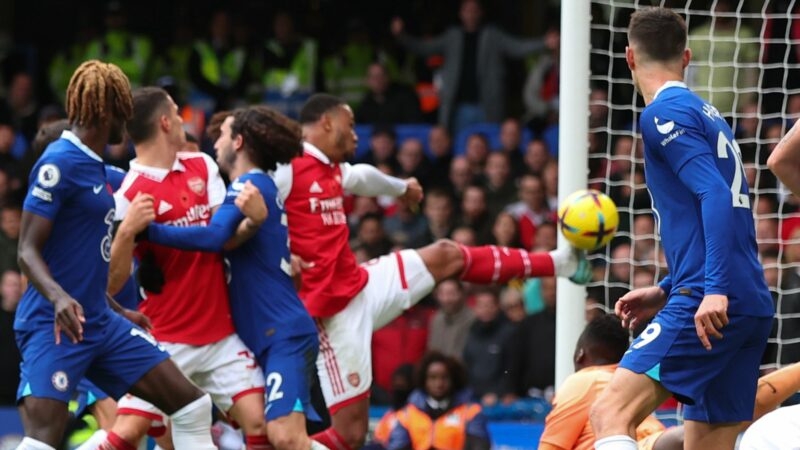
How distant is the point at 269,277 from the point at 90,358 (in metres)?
1.12

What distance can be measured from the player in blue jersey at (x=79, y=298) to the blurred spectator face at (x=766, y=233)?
4.60m

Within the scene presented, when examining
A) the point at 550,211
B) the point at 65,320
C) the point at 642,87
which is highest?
the point at 642,87

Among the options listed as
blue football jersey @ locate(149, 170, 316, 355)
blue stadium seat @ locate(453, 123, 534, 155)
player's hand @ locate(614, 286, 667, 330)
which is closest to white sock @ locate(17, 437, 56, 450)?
blue football jersey @ locate(149, 170, 316, 355)

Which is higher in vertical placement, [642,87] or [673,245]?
[642,87]

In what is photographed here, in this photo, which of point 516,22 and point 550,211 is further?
point 516,22

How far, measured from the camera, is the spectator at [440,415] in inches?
376

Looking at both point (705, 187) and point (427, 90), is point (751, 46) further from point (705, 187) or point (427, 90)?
point (705, 187)

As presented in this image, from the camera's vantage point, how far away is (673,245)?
5.64m

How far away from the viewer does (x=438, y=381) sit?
32.3ft

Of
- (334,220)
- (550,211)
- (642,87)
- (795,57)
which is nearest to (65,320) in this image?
(334,220)

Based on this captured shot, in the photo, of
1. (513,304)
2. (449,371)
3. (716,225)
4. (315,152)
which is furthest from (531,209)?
(716,225)

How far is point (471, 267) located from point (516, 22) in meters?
7.15

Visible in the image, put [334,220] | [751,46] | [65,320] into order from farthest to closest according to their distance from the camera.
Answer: [751,46], [334,220], [65,320]

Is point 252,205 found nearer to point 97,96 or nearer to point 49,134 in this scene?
point 97,96
